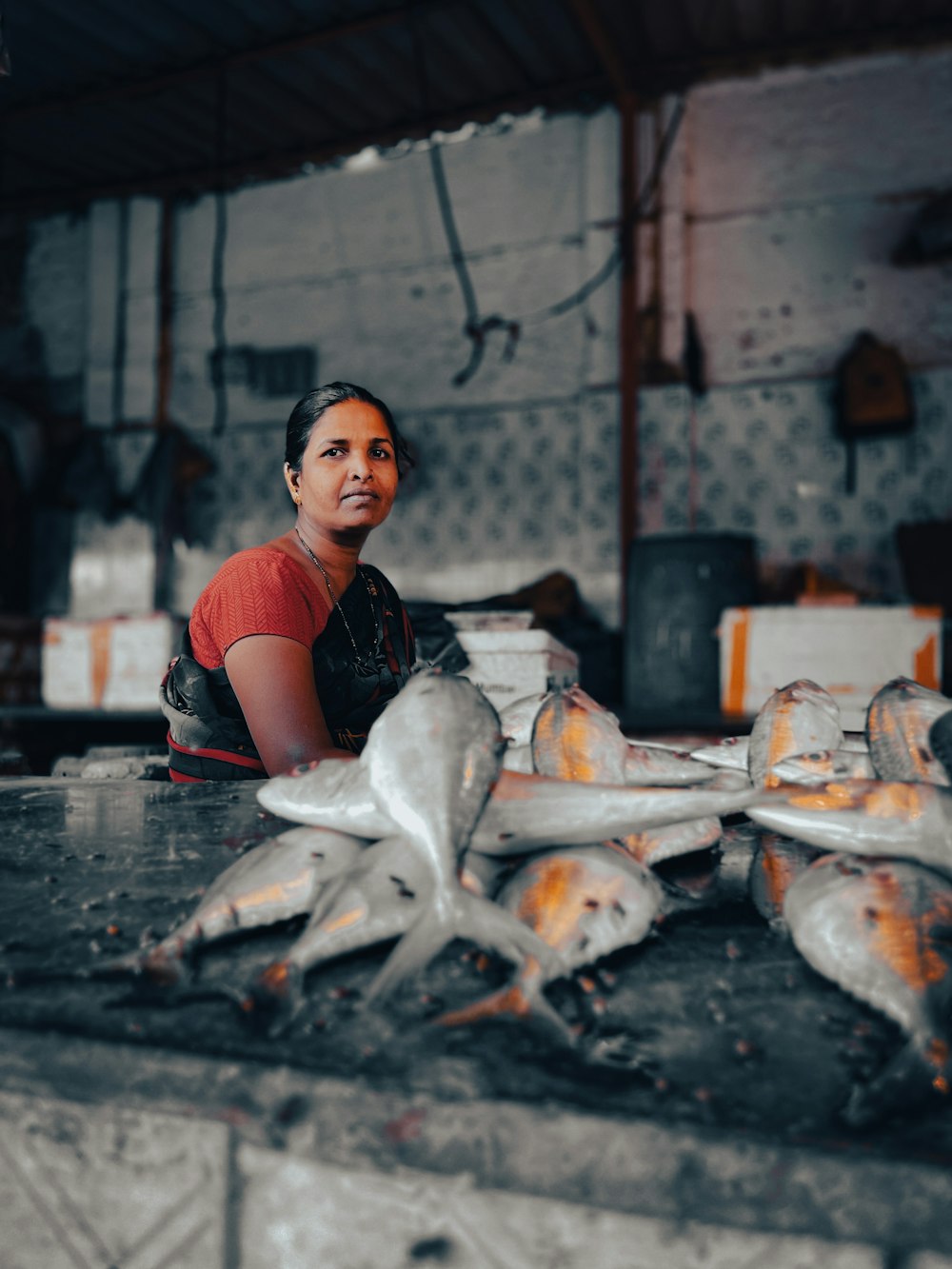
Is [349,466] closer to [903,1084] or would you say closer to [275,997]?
[275,997]

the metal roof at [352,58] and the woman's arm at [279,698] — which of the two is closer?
the woman's arm at [279,698]

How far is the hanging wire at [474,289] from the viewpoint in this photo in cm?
506

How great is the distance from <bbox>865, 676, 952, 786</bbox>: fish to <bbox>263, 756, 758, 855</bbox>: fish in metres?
0.17

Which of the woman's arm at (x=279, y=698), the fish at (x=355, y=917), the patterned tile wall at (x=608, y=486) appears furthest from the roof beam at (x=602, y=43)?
the fish at (x=355, y=917)

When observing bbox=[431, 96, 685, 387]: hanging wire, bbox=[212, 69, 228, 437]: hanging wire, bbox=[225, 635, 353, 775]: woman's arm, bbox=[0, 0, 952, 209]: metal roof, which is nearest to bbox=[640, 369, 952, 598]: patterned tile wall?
bbox=[431, 96, 685, 387]: hanging wire

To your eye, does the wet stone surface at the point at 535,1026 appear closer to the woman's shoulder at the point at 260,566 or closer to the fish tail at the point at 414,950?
the fish tail at the point at 414,950

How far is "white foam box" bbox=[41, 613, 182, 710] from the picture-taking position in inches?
150

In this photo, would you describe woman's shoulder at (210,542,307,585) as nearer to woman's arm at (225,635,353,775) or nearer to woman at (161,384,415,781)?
woman at (161,384,415,781)

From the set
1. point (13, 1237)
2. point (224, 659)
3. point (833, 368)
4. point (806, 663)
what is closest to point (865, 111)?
point (833, 368)

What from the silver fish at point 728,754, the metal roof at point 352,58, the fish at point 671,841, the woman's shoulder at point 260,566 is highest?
the metal roof at point 352,58

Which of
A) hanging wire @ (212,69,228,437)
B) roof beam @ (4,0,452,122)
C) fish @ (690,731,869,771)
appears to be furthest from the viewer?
hanging wire @ (212,69,228,437)

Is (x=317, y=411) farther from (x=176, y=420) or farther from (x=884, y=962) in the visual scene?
(x=176, y=420)

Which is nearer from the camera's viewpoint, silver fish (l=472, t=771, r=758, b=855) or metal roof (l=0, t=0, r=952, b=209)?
silver fish (l=472, t=771, r=758, b=855)

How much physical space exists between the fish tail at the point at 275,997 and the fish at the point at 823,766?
436 mm
